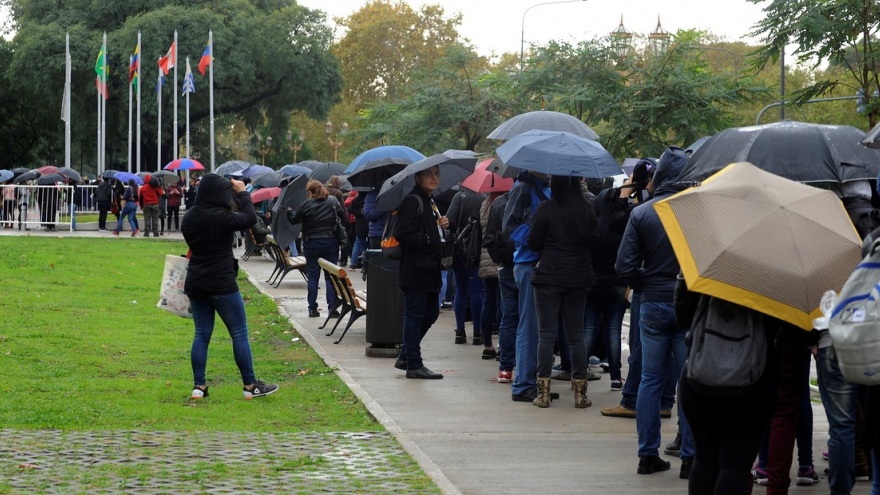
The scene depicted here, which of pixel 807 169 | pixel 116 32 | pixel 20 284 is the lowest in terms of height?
pixel 20 284

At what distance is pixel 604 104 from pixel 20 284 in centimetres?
1133

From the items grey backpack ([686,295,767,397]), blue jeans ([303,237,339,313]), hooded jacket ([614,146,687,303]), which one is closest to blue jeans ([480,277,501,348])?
blue jeans ([303,237,339,313])

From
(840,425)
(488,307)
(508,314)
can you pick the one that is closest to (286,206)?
(488,307)

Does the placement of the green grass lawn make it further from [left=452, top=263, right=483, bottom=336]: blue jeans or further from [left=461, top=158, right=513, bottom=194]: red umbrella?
[left=461, top=158, right=513, bottom=194]: red umbrella

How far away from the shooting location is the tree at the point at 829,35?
1167cm

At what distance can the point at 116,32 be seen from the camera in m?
59.9

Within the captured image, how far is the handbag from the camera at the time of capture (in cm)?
1033

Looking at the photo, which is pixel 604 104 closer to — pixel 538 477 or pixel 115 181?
pixel 538 477

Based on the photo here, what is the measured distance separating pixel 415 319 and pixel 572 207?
2280mm

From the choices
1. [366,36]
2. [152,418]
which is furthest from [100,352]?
[366,36]

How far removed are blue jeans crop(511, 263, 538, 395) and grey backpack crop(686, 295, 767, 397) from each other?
4.56m

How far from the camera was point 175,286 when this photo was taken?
1035 cm

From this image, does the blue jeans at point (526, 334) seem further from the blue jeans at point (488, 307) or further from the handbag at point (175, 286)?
the handbag at point (175, 286)

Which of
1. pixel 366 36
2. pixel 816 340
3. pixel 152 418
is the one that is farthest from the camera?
pixel 366 36
